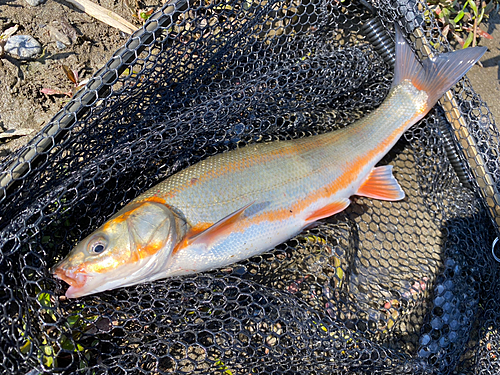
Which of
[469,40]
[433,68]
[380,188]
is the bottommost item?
[380,188]

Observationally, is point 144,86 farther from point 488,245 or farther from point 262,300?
point 488,245

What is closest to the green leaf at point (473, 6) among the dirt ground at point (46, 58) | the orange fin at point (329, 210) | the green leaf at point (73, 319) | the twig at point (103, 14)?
the orange fin at point (329, 210)

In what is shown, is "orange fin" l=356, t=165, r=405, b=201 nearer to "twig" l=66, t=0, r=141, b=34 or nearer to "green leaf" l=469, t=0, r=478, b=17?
"green leaf" l=469, t=0, r=478, b=17

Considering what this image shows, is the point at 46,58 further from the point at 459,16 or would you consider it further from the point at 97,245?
the point at 459,16

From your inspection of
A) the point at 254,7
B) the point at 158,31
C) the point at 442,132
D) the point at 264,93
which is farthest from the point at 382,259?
the point at 158,31

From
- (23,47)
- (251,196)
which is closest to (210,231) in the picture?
(251,196)
